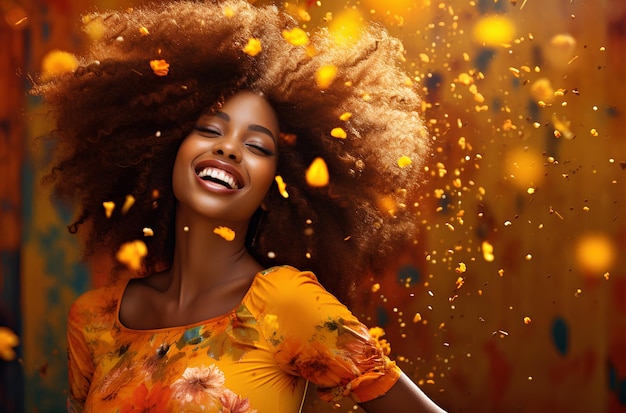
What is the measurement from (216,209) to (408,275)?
0.89 meters

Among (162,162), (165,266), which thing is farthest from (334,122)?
(165,266)

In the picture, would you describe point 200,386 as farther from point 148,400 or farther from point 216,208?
point 216,208

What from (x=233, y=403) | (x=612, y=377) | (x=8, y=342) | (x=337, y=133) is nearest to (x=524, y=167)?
(x=612, y=377)

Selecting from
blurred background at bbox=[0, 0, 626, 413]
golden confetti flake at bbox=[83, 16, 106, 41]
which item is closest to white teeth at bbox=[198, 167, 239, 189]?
golden confetti flake at bbox=[83, 16, 106, 41]

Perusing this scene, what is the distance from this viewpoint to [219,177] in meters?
1.46

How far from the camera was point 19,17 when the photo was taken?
227 cm

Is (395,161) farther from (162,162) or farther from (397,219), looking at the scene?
(162,162)

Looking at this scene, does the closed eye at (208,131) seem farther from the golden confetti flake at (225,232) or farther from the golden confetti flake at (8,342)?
the golden confetti flake at (8,342)

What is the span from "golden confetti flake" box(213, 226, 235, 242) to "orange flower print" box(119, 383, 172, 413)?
0.27 meters

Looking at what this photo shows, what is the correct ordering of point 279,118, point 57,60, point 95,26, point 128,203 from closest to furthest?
point 279,118 < point 128,203 < point 95,26 < point 57,60

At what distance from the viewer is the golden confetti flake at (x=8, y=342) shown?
220cm

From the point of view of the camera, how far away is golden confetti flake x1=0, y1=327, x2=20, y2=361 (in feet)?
7.23

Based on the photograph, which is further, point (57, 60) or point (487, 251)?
point (57, 60)

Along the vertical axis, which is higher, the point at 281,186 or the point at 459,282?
the point at 281,186
